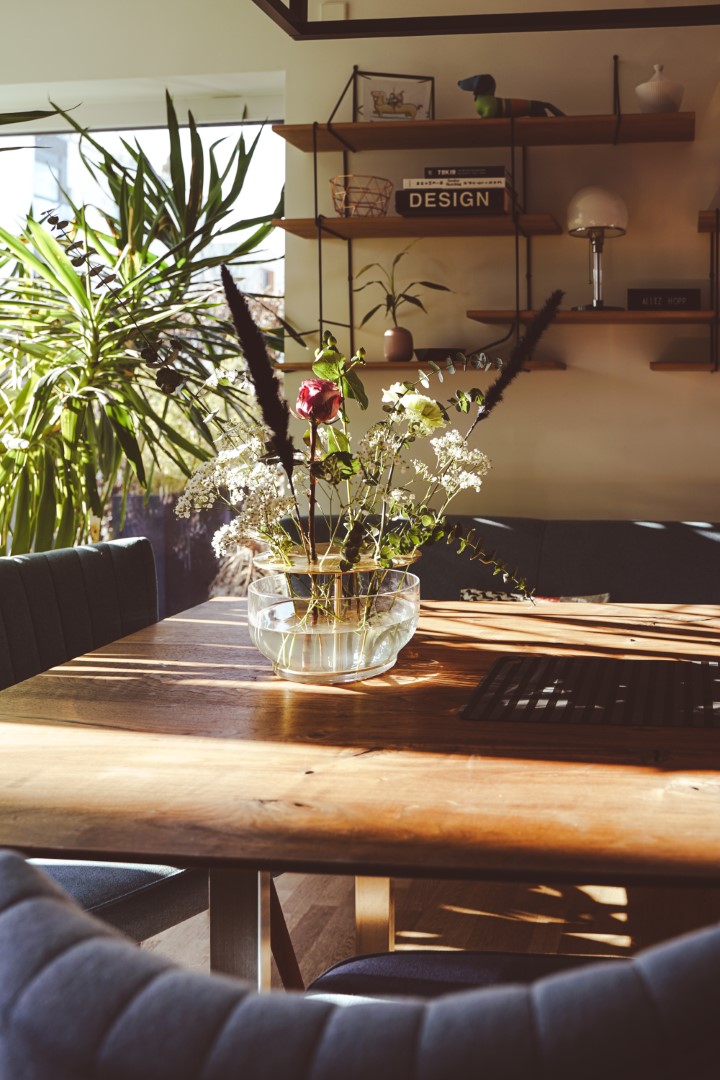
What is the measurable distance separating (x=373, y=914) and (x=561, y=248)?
2698 millimetres

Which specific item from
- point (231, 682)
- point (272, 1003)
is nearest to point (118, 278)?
point (231, 682)

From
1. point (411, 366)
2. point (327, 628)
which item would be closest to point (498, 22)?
point (327, 628)

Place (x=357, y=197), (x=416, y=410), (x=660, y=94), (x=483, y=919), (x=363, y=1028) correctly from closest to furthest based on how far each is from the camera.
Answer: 1. (x=363, y=1028)
2. (x=416, y=410)
3. (x=483, y=919)
4. (x=660, y=94)
5. (x=357, y=197)

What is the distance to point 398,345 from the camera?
146 inches

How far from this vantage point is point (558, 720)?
4.65 ft

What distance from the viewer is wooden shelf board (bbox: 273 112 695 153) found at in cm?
342

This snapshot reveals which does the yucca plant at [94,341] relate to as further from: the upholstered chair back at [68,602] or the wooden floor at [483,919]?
the wooden floor at [483,919]

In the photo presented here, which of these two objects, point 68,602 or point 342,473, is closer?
point 342,473

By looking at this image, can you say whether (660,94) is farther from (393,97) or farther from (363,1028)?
(363,1028)

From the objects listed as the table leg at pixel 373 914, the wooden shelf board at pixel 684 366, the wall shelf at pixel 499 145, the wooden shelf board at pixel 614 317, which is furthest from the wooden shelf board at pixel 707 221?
the table leg at pixel 373 914

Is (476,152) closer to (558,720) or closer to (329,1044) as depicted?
(558,720)

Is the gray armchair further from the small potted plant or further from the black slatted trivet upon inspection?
the small potted plant

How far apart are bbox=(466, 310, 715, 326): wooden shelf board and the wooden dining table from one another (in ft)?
6.21

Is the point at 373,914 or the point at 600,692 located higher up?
the point at 600,692
